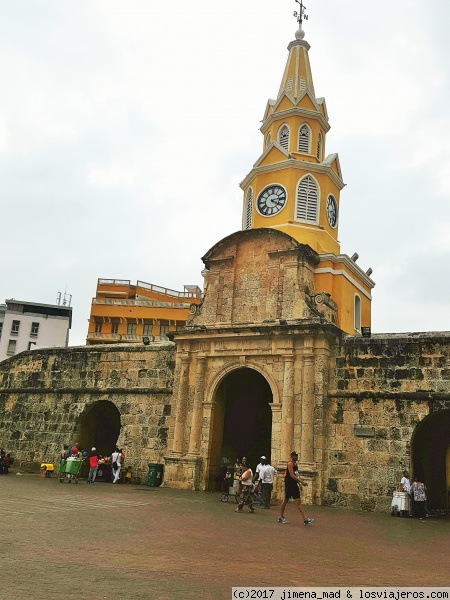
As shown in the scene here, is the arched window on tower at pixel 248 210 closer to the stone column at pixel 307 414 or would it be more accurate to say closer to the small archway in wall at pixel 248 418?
the small archway in wall at pixel 248 418

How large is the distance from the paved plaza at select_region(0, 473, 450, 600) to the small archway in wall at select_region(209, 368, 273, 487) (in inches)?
322

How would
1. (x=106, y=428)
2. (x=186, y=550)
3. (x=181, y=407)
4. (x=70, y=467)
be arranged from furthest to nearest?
(x=106, y=428) → (x=181, y=407) → (x=70, y=467) → (x=186, y=550)

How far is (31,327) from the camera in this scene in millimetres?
59469

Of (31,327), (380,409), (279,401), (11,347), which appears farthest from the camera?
(31,327)

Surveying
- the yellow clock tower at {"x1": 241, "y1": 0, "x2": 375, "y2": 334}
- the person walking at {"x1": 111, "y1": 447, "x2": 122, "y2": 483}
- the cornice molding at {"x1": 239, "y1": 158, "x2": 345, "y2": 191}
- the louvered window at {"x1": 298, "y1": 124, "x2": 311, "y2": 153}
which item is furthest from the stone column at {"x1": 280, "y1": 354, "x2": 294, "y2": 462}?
the louvered window at {"x1": 298, "y1": 124, "x2": 311, "y2": 153}

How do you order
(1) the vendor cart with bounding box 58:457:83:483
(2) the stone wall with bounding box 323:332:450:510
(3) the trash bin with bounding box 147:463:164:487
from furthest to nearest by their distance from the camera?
1. (3) the trash bin with bounding box 147:463:164:487
2. (1) the vendor cart with bounding box 58:457:83:483
3. (2) the stone wall with bounding box 323:332:450:510

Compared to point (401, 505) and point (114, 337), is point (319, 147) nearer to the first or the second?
point (401, 505)

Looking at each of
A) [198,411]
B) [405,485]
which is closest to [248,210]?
[198,411]

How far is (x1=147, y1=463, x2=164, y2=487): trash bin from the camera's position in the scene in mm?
19500

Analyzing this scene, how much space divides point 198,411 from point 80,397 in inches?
227

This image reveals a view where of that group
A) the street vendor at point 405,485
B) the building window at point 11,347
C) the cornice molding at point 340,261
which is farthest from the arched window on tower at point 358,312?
the building window at point 11,347

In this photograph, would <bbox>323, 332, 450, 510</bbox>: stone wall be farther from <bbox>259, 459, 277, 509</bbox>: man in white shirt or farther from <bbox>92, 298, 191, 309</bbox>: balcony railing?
<bbox>92, 298, 191, 309</bbox>: balcony railing

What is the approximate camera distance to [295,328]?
18.4 m

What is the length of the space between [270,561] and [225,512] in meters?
6.00
